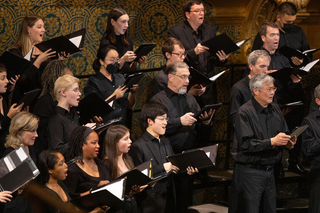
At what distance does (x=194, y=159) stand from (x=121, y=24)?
1.71 metres

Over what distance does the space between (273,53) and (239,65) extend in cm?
80

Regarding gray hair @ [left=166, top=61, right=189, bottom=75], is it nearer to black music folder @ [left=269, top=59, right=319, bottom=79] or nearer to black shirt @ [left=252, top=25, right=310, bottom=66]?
black music folder @ [left=269, top=59, right=319, bottom=79]

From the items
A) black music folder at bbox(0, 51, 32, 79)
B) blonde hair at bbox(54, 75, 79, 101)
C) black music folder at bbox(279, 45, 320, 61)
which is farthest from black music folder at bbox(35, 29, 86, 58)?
A: black music folder at bbox(279, 45, 320, 61)

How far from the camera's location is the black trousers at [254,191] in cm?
468

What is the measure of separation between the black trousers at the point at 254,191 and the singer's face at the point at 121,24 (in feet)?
5.59

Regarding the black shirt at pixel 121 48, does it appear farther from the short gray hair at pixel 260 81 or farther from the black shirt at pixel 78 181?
the black shirt at pixel 78 181

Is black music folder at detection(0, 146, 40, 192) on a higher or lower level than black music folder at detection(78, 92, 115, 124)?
lower

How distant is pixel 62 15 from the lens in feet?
19.8

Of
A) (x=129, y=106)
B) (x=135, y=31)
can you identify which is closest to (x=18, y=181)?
(x=129, y=106)

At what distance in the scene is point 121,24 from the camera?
213 inches

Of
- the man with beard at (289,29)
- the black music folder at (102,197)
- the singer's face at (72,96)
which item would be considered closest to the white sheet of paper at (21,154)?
the black music folder at (102,197)

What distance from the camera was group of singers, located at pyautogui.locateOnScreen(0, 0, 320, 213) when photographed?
3.98m

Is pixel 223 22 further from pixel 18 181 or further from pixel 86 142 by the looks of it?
pixel 18 181

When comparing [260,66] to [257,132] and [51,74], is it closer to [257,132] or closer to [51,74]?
[257,132]
